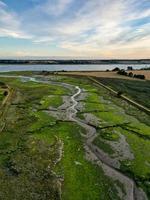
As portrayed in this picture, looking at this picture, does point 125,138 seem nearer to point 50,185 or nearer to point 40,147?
point 40,147

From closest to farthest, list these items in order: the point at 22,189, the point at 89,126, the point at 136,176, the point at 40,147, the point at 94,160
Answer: the point at 22,189, the point at 136,176, the point at 94,160, the point at 40,147, the point at 89,126

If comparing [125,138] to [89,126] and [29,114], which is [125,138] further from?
[29,114]

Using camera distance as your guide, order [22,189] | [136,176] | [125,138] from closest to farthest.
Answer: [22,189]
[136,176]
[125,138]

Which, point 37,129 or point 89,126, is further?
point 89,126

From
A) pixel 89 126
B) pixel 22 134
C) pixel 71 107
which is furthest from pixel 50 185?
pixel 71 107

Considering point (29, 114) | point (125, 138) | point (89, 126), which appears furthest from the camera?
point (29, 114)

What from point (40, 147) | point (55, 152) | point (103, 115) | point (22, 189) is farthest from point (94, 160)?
point (103, 115)
